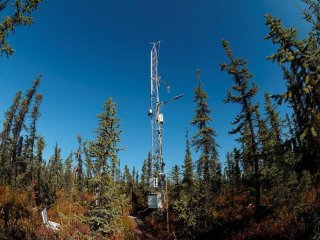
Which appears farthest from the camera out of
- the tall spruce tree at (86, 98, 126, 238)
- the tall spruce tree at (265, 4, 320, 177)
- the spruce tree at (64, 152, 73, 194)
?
the spruce tree at (64, 152, 73, 194)

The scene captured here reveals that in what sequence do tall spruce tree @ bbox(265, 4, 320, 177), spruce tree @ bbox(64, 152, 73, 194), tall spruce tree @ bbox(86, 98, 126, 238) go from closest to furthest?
tall spruce tree @ bbox(265, 4, 320, 177), tall spruce tree @ bbox(86, 98, 126, 238), spruce tree @ bbox(64, 152, 73, 194)

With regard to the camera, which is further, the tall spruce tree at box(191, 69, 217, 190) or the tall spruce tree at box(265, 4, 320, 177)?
the tall spruce tree at box(191, 69, 217, 190)

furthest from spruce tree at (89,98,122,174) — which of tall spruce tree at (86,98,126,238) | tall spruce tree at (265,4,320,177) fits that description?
tall spruce tree at (265,4,320,177)

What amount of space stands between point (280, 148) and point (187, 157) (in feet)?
118

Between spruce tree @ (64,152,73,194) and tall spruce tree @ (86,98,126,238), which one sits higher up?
spruce tree @ (64,152,73,194)

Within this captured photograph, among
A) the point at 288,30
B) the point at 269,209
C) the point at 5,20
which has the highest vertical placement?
the point at 5,20

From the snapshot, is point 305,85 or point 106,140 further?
point 106,140

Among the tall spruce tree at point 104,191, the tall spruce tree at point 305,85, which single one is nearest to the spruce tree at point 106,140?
the tall spruce tree at point 104,191

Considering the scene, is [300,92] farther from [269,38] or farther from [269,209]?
[269,209]

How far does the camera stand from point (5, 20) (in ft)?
40.8

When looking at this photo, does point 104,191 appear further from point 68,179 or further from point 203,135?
point 68,179

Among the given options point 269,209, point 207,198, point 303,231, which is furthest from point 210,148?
point 303,231

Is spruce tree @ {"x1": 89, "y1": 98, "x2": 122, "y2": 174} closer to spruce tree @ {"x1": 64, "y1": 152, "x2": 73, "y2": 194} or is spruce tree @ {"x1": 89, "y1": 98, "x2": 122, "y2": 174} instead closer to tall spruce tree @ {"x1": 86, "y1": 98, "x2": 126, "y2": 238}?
tall spruce tree @ {"x1": 86, "y1": 98, "x2": 126, "y2": 238}

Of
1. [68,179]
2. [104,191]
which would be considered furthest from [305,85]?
[68,179]
